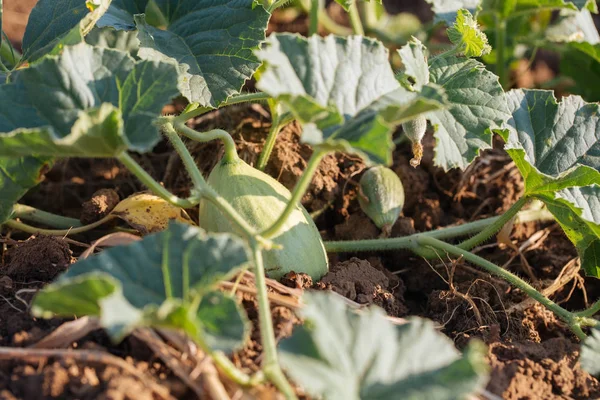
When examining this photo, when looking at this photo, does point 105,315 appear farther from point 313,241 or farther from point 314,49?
point 313,241

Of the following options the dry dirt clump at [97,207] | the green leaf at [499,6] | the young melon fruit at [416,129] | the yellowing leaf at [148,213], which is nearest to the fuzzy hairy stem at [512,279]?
the young melon fruit at [416,129]

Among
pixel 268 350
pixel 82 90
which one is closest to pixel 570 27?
pixel 82 90

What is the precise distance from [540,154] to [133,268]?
4.66 ft

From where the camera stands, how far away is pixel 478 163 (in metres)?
2.81

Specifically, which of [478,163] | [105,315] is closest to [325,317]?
[105,315]

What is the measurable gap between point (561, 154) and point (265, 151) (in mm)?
958

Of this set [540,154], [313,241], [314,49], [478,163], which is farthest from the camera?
[478,163]

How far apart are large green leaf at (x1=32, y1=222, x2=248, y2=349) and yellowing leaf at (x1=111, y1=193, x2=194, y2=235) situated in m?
0.78

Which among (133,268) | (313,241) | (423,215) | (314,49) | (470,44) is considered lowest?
(423,215)

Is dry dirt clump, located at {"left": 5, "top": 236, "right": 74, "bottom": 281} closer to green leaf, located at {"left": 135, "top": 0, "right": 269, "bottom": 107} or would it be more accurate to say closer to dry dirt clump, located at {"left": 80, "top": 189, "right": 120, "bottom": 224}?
dry dirt clump, located at {"left": 80, "top": 189, "right": 120, "bottom": 224}

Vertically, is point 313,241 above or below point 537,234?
above

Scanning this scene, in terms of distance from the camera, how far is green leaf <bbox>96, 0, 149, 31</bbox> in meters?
2.17

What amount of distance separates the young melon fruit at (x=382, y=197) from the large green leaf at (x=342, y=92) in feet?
2.25

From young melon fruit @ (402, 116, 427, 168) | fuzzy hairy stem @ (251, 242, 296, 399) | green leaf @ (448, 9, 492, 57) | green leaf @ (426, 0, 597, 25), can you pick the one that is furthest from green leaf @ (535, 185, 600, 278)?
fuzzy hairy stem @ (251, 242, 296, 399)
